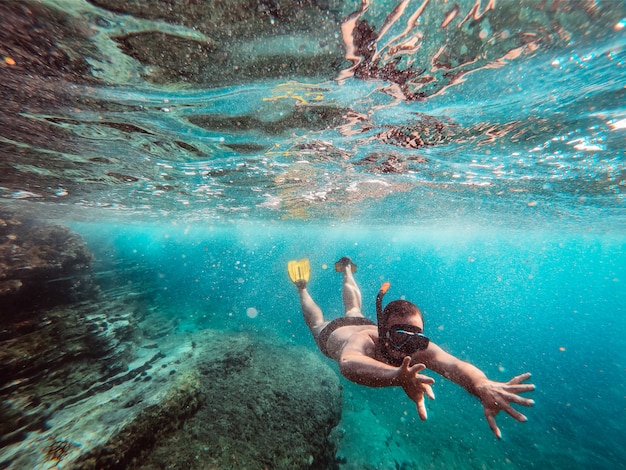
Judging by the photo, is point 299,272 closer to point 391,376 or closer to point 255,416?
point 255,416

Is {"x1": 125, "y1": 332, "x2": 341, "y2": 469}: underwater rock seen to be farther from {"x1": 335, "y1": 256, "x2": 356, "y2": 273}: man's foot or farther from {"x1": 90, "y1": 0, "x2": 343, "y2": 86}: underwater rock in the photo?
{"x1": 90, "y1": 0, "x2": 343, "y2": 86}: underwater rock

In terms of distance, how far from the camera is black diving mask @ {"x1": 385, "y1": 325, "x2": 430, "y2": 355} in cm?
413

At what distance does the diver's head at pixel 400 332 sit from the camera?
4.15 meters

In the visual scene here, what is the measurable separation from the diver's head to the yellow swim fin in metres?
6.30

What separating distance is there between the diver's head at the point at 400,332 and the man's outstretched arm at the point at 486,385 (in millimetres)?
439

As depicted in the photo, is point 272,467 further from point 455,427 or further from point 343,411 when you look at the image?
point 455,427

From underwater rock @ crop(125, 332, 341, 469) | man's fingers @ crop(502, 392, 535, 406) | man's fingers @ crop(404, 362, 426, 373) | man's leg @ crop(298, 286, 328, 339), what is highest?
man's fingers @ crop(404, 362, 426, 373)

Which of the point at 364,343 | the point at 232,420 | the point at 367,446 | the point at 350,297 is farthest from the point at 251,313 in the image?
the point at 364,343

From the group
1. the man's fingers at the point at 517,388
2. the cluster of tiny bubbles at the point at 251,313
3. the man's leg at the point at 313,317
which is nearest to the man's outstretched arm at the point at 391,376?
the man's fingers at the point at 517,388

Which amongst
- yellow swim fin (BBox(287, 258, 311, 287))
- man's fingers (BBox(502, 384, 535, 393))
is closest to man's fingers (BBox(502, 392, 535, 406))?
man's fingers (BBox(502, 384, 535, 393))

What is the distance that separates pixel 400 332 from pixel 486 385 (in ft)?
4.02

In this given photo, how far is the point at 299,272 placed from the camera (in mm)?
10922

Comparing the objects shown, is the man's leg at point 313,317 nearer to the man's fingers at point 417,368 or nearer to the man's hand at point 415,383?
the man's hand at point 415,383

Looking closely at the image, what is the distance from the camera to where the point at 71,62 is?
496 centimetres
